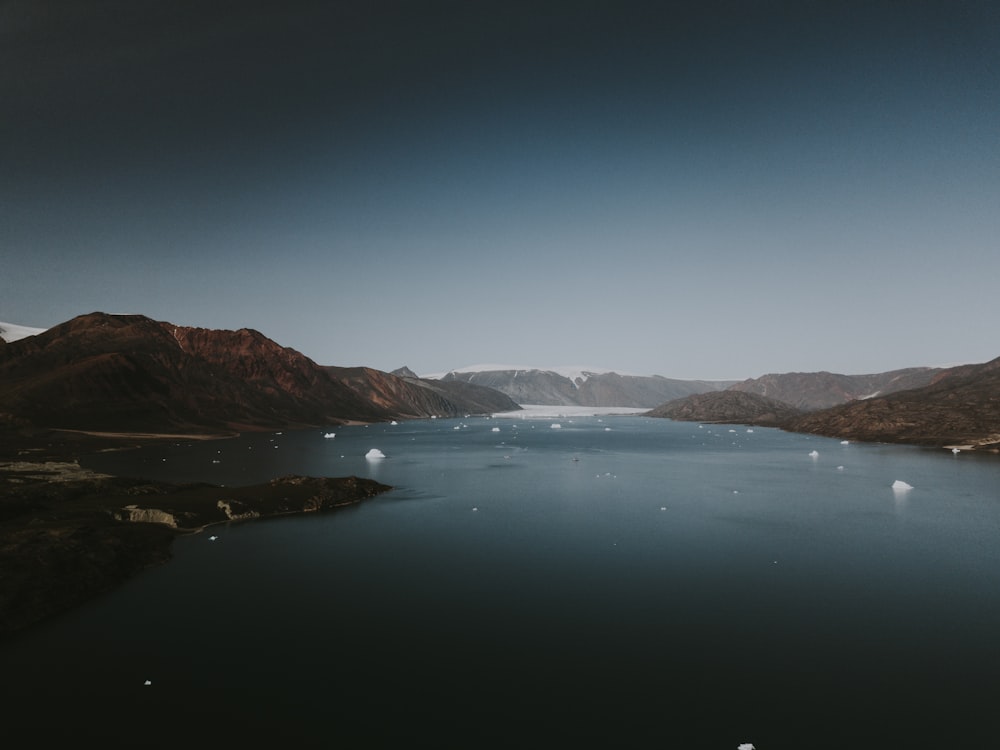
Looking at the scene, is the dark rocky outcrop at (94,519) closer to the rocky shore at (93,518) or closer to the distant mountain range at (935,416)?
the rocky shore at (93,518)

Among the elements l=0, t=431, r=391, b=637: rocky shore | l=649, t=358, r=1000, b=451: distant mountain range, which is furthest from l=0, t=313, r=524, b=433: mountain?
l=649, t=358, r=1000, b=451: distant mountain range

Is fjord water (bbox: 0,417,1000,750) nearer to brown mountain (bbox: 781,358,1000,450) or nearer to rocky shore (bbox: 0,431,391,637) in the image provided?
rocky shore (bbox: 0,431,391,637)

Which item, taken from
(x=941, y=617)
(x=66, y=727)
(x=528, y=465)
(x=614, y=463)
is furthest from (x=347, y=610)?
(x=614, y=463)

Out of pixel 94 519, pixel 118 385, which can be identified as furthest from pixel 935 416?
pixel 118 385

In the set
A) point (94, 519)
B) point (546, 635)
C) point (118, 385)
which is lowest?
point (546, 635)

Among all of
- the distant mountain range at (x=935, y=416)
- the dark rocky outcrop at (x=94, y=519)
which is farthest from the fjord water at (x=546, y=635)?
the distant mountain range at (x=935, y=416)

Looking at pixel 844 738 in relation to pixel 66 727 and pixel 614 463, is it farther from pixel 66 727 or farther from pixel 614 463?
pixel 614 463

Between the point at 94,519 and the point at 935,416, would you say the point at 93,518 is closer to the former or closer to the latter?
the point at 94,519
